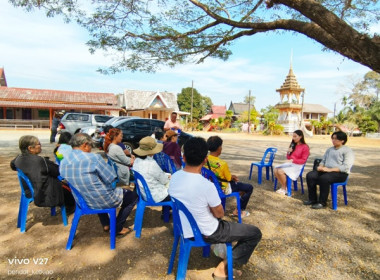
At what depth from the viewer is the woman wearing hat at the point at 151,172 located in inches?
124

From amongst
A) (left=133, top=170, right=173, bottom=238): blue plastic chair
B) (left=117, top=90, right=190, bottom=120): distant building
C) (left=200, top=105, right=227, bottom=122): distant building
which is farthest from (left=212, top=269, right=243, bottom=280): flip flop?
(left=200, top=105, right=227, bottom=122): distant building

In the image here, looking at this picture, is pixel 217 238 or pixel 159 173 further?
pixel 159 173

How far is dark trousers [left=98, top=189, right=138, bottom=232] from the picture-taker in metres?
3.20

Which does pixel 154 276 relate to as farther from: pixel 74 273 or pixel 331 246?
pixel 331 246

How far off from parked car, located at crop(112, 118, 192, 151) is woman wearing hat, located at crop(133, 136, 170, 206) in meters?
6.33

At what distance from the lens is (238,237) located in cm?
232

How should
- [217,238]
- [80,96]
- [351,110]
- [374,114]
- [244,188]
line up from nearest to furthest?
[217,238], [244,188], [80,96], [374,114], [351,110]

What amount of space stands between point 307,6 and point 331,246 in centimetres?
372

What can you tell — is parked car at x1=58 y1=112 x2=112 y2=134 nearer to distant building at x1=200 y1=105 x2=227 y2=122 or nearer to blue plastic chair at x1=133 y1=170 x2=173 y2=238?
blue plastic chair at x1=133 y1=170 x2=173 y2=238

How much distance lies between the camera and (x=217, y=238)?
224 cm

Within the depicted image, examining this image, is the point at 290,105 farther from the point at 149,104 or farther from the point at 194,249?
the point at 194,249

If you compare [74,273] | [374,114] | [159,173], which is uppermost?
[374,114]

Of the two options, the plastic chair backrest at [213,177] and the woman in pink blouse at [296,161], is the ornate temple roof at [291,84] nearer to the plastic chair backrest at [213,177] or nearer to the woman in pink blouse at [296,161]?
the woman in pink blouse at [296,161]

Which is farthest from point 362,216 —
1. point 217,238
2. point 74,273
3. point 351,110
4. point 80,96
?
point 351,110
